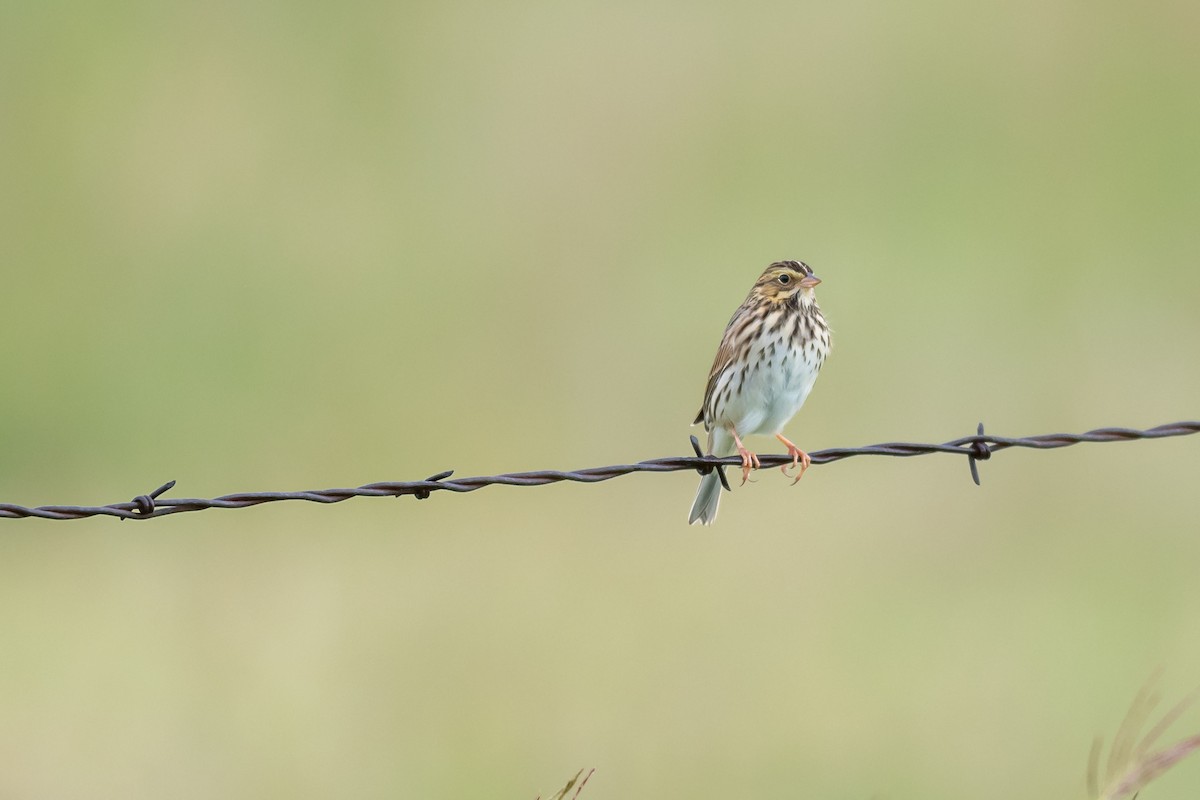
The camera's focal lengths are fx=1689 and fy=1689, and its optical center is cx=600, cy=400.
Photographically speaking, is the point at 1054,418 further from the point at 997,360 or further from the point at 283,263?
the point at 283,263

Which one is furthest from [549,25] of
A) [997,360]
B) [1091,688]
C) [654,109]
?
[1091,688]

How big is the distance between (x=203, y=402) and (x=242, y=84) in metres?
6.70

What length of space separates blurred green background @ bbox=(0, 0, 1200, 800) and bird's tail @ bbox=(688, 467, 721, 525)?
2.07 m

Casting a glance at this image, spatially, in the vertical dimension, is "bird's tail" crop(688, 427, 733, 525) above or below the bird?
below

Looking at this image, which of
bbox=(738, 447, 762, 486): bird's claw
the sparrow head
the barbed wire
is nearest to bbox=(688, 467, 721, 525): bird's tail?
the sparrow head

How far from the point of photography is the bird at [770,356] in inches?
297

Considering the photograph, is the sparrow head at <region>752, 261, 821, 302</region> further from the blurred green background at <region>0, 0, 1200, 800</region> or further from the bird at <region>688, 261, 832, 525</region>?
the blurred green background at <region>0, 0, 1200, 800</region>

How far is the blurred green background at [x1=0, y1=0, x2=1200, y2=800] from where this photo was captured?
33.3ft

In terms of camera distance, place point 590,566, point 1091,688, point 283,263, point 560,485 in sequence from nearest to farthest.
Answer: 1. point 1091,688
2. point 590,566
3. point 560,485
4. point 283,263

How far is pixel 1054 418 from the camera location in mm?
14273

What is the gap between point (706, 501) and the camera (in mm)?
8055

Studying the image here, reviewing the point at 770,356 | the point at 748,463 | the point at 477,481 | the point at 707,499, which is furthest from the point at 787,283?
the point at 477,481

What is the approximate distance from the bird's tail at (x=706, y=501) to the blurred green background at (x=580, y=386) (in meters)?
2.07

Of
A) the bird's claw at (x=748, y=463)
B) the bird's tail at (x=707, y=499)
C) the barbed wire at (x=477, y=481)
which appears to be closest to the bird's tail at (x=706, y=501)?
the bird's tail at (x=707, y=499)
